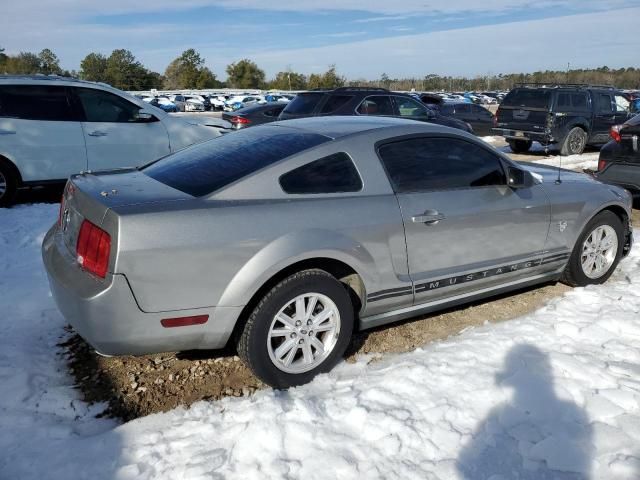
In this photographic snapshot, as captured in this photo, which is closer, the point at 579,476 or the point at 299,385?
the point at 579,476

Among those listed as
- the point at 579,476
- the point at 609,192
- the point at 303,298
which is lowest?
the point at 579,476

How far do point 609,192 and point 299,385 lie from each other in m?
3.32

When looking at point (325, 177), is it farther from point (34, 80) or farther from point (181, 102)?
point (181, 102)

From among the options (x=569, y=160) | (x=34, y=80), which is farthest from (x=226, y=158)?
(x=569, y=160)

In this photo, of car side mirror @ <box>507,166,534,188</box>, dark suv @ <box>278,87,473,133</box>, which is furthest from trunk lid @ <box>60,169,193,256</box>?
dark suv @ <box>278,87,473,133</box>

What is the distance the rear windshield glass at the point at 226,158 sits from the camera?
3238 millimetres

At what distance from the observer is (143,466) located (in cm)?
257

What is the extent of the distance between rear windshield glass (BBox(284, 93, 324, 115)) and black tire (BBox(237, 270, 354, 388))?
7.89 m

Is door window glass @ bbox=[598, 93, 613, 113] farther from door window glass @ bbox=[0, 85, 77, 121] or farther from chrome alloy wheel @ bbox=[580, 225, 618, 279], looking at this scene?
door window glass @ bbox=[0, 85, 77, 121]

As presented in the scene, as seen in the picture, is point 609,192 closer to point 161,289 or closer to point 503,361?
point 503,361

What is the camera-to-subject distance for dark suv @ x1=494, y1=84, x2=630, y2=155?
13.1 m

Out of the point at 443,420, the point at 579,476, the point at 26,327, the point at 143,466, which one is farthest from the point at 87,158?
the point at 579,476

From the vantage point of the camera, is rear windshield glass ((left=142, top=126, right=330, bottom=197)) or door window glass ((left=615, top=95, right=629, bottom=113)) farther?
door window glass ((left=615, top=95, right=629, bottom=113))

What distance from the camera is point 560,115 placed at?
1314cm
